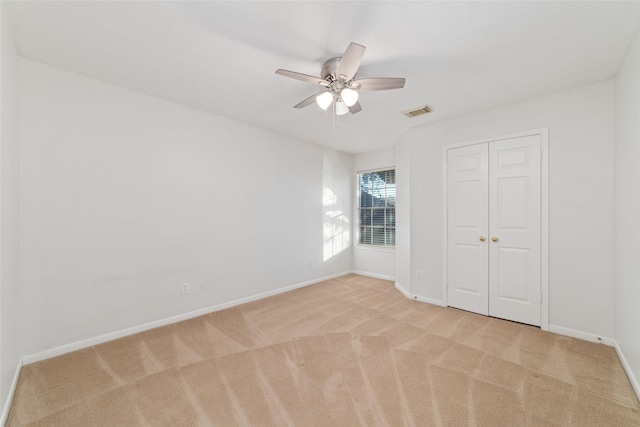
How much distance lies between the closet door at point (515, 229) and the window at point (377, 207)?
2.03 metres

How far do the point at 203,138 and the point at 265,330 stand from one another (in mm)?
2473

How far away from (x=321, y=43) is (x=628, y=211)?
111 inches

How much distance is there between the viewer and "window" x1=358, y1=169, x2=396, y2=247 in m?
5.14

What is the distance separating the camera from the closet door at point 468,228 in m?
3.26

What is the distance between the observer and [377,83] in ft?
6.83

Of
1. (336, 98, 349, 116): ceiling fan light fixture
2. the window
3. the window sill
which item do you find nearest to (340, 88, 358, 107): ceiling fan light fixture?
(336, 98, 349, 116): ceiling fan light fixture

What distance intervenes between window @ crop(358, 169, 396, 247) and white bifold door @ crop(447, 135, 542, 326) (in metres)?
1.61

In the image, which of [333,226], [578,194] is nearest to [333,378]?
[578,194]

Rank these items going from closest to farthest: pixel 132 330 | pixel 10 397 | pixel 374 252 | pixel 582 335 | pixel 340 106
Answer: pixel 10 397 < pixel 340 106 < pixel 582 335 < pixel 132 330 < pixel 374 252

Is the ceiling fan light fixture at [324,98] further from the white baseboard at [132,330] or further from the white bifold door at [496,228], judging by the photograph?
the white baseboard at [132,330]

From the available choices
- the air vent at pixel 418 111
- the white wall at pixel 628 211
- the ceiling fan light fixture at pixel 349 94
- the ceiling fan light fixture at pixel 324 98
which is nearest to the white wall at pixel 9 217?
the ceiling fan light fixture at pixel 324 98

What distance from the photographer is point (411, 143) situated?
392 centimetres

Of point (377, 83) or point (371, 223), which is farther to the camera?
point (371, 223)

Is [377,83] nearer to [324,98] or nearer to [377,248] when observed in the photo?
[324,98]
